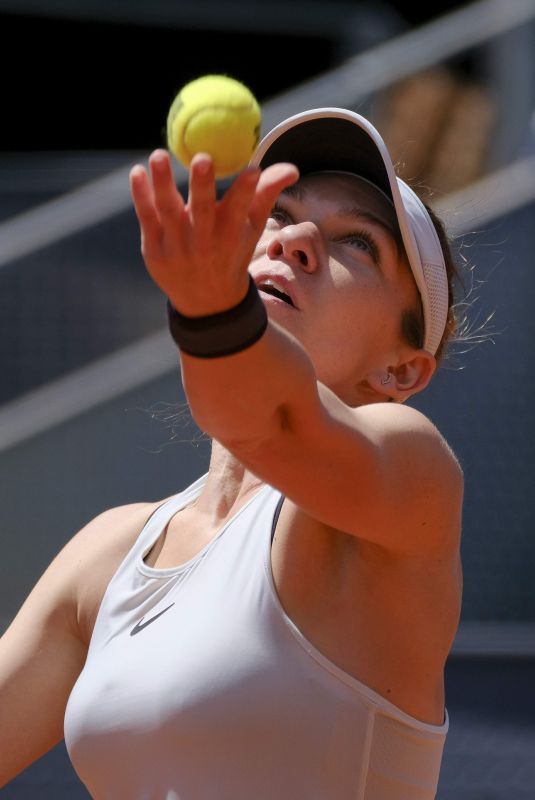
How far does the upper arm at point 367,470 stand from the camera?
3.54 feet

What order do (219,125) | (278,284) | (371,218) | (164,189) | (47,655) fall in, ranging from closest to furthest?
(164,189)
(219,125)
(278,284)
(371,218)
(47,655)

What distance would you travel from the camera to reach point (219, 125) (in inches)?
49.0

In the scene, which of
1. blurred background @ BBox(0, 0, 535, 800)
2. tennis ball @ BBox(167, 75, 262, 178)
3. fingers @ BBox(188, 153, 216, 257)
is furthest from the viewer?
blurred background @ BBox(0, 0, 535, 800)

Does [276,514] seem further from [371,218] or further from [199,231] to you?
[199,231]

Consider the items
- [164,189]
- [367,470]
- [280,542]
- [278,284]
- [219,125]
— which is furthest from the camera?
[278,284]

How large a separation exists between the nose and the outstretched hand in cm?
50

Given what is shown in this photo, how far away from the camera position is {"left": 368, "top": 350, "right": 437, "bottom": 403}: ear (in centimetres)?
158

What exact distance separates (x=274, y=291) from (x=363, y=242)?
5.9 inches

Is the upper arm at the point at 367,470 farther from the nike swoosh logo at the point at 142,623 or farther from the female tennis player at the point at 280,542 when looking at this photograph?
the nike swoosh logo at the point at 142,623

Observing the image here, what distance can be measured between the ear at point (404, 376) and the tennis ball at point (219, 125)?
0.41 m

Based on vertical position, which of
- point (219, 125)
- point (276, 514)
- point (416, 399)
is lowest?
point (416, 399)

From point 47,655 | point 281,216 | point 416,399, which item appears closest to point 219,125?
point 281,216

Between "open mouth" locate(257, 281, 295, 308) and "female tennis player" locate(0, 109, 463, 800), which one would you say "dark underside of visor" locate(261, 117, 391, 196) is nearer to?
"female tennis player" locate(0, 109, 463, 800)

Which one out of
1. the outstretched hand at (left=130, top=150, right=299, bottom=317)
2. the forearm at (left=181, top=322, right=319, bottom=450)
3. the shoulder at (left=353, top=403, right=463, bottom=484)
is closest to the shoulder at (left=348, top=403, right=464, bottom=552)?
the shoulder at (left=353, top=403, right=463, bottom=484)
